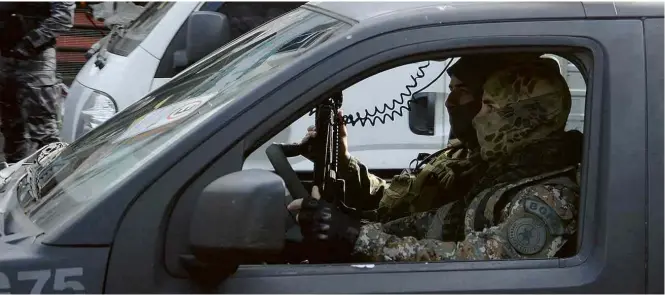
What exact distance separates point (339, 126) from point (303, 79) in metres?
1.11

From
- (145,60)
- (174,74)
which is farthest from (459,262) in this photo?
(145,60)

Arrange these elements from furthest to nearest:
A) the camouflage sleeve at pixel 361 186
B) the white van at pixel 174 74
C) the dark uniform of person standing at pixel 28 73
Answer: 1. the dark uniform of person standing at pixel 28 73
2. the white van at pixel 174 74
3. the camouflage sleeve at pixel 361 186

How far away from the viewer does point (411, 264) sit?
220cm

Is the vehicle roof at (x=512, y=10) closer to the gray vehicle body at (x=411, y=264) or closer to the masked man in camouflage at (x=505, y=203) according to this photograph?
the gray vehicle body at (x=411, y=264)

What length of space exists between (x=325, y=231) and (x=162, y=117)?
0.52 m

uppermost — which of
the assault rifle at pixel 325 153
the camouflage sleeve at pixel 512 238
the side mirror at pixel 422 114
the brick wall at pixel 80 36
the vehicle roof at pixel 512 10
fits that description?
the brick wall at pixel 80 36

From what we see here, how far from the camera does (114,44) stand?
6.11 m

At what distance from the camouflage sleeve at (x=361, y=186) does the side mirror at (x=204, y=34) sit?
6.66 ft

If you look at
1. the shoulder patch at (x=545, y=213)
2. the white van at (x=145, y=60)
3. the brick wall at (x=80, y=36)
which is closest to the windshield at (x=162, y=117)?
the shoulder patch at (x=545, y=213)

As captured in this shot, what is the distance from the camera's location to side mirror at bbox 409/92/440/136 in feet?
16.4

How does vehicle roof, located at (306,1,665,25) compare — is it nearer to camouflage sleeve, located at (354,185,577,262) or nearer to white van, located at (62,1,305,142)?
camouflage sleeve, located at (354,185,577,262)

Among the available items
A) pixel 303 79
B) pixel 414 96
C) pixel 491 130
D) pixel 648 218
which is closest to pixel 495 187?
pixel 491 130

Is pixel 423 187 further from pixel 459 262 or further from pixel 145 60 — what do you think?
pixel 145 60

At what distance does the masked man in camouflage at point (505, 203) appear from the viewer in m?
2.34
